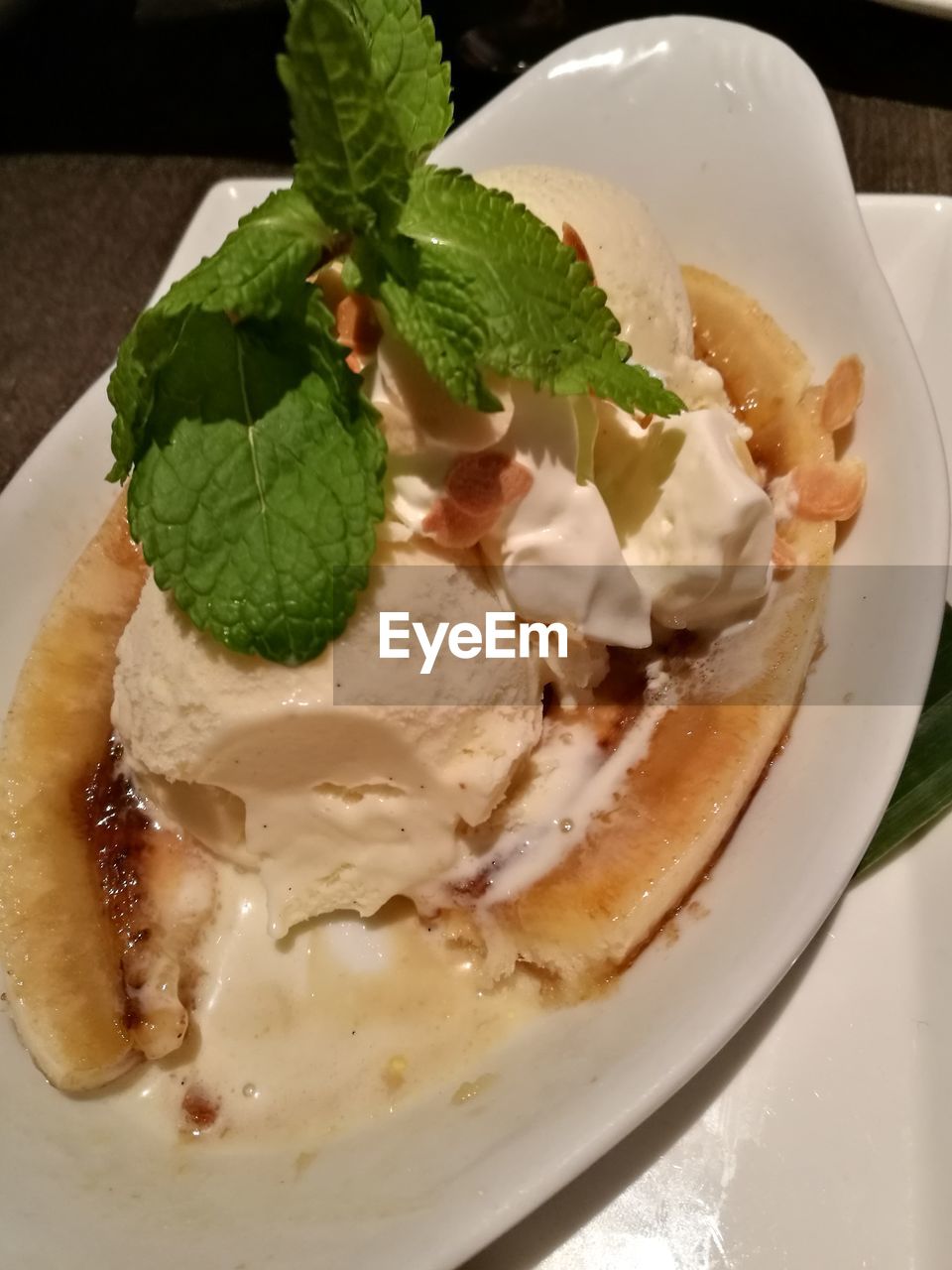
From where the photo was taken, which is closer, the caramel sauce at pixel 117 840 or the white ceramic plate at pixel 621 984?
the white ceramic plate at pixel 621 984

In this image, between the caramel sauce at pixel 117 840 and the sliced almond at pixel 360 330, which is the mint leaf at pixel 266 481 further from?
the caramel sauce at pixel 117 840

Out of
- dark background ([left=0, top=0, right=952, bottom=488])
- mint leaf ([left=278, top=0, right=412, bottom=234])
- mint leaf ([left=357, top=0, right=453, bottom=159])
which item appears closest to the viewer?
mint leaf ([left=278, top=0, right=412, bottom=234])

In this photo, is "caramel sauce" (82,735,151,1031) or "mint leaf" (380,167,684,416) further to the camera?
"caramel sauce" (82,735,151,1031)

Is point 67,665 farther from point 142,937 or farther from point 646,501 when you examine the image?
point 646,501

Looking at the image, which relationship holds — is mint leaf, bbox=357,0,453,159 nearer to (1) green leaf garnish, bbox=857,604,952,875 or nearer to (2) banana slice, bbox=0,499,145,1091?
(2) banana slice, bbox=0,499,145,1091

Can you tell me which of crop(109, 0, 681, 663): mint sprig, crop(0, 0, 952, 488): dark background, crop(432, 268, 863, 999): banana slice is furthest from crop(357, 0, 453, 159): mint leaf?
crop(0, 0, 952, 488): dark background

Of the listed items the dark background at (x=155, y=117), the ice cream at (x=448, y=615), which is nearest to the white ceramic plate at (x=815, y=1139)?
the ice cream at (x=448, y=615)
